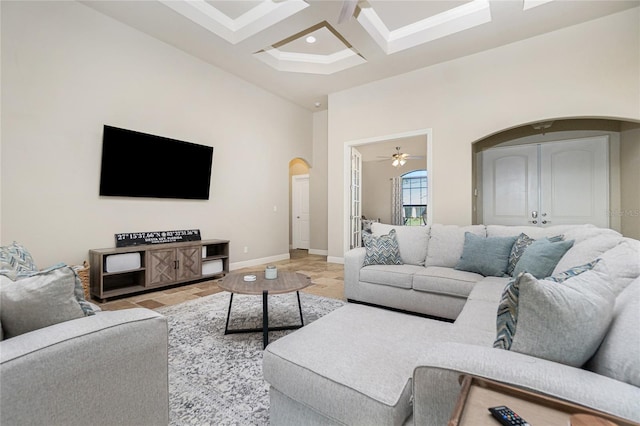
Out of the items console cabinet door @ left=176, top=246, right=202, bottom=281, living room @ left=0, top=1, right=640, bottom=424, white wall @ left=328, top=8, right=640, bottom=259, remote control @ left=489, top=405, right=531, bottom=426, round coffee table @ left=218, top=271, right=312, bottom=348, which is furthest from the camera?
console cabinet door @ left=176, top=246, right=202, bottom=281

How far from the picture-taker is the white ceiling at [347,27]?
11.0ft

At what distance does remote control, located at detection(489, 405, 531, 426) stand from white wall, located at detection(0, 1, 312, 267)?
415 centimetres

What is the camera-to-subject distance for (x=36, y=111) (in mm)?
3039

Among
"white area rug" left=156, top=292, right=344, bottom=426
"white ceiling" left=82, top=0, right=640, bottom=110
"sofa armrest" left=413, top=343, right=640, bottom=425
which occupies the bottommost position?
"white area rug" left=156, top=292, right=344, bottom=426

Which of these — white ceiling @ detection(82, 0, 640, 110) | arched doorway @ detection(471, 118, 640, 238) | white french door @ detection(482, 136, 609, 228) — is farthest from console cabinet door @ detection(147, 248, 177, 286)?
white french door @ detection(482, 136, 609, 228)

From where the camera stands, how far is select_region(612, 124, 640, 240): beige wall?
12.1 feet

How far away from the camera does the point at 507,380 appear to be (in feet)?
2.55

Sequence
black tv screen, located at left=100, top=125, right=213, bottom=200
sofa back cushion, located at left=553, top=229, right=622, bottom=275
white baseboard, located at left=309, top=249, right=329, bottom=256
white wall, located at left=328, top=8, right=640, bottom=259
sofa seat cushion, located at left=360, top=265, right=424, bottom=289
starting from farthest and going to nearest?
white baseboard, located at left=309, top=249, right=329, bottom=256 < black tv screen, located at left=100, top=125, right=213, bottom=200 < white wall, located at left=328, top=8, right=640, bottom=259 < sofa seat cushion, located at left=360, top=265, right=424, bottom=289 < sofa back cushion, located at left=553, top=229, right=622, bottom=275

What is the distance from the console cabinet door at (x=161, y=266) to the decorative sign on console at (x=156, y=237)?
0.90 ft

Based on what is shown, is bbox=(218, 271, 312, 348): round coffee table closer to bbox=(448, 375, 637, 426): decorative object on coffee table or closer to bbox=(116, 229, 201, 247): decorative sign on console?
bbox=(448, 375, 637, 426): decorative object on coffee table

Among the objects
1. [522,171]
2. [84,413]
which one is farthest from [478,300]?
[522,171]

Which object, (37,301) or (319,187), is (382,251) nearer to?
(37,301)

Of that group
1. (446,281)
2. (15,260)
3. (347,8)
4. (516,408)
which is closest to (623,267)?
(516,408)

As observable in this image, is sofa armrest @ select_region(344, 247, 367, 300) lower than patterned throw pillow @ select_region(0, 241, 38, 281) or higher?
lower
